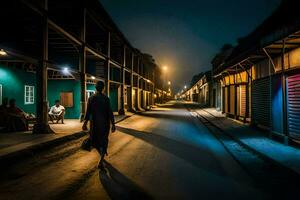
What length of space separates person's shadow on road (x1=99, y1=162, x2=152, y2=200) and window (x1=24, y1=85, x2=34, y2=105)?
15.3 meters

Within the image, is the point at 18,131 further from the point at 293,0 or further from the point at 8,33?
the point at 293,0

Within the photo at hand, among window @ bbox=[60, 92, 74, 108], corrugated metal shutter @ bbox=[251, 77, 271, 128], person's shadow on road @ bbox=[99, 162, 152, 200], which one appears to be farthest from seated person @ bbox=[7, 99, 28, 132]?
corrugated metal shutter @ bbox=[251, 77, 271, 128]

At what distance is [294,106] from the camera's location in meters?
9.39

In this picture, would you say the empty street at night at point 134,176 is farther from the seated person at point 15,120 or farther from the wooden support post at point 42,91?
the seated person at point 15,120

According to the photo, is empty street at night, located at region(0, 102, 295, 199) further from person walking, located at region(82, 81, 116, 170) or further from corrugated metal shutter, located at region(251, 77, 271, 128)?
corrugated metal shutter, located at region(251, 77, 271, 128)

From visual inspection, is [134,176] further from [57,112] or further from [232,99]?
[232,99]

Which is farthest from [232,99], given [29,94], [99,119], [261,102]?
[99,119]

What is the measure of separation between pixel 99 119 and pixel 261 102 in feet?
30.7

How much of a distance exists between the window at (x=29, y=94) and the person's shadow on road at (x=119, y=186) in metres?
15.3

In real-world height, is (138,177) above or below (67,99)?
below

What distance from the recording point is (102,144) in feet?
21.4

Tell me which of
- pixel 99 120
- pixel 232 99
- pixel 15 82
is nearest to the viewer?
pixel 99 120

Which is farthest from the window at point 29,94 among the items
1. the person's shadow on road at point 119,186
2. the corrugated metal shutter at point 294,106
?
the corrugated metal shutter at point 294,106

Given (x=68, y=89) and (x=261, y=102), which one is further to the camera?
(x=68, y=89)
